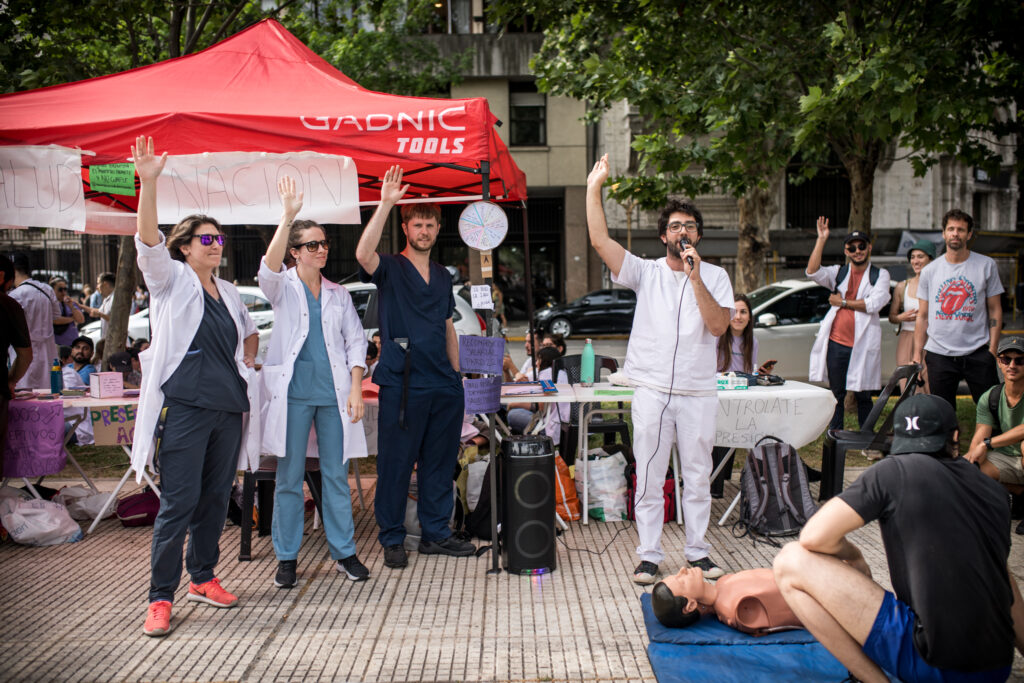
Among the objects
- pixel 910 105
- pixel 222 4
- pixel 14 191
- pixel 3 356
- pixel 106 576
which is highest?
pixel 222 4

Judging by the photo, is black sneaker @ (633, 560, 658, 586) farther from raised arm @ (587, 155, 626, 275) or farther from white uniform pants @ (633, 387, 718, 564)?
raised arm @ (587, 155, 626, 275)

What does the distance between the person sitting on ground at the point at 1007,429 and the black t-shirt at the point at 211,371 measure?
15.4ft

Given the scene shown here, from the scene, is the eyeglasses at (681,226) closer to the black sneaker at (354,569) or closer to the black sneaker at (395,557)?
the black sneaker at (395,557)

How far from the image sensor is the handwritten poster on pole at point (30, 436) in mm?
5680

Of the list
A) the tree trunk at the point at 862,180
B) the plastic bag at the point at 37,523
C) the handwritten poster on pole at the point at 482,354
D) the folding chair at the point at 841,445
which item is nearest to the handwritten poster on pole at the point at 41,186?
the plastic bag at the point at 37,523

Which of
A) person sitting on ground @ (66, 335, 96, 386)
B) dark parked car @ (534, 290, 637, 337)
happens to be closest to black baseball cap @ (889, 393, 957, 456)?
person sitting on ground @ (66, 335, 96, 386)

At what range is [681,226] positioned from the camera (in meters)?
4.71

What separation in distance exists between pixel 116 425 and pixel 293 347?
93.1 inches

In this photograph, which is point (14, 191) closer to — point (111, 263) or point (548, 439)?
point (548, 439)

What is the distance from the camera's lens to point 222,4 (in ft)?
34.5

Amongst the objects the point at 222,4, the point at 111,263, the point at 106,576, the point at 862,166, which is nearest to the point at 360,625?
the point at 106,576

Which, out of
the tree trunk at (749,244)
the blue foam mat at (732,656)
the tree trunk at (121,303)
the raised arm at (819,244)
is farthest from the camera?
the tree trunk at (749,244)

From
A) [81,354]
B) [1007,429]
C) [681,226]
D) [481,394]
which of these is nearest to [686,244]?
[681,226]

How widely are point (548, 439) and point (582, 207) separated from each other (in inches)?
853
